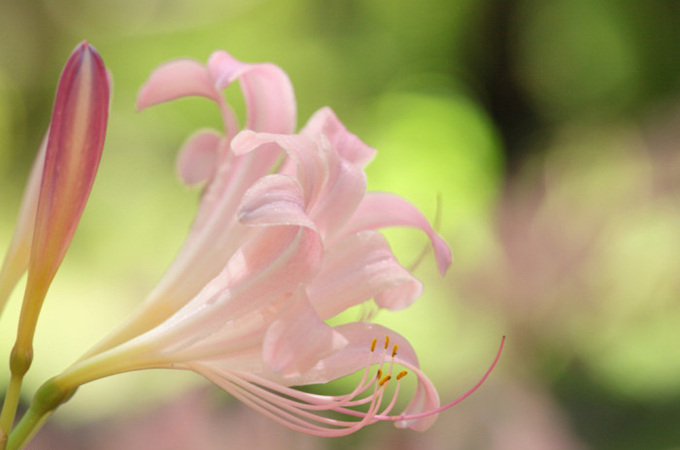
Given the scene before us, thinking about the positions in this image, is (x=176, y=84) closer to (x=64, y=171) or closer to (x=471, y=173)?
(x=64, y=171)

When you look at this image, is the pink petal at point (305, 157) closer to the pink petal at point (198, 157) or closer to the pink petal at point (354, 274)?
the pink petal at point (354, 274)

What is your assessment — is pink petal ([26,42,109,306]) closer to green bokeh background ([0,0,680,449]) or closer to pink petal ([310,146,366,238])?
pink petal ([310,146,366,238])

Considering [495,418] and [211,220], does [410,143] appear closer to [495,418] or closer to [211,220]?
[495,418]

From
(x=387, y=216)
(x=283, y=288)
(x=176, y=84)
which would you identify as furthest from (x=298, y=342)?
(x=176, y=84)

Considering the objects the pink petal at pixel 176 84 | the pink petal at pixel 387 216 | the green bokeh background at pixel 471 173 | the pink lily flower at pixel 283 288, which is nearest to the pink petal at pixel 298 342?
the pink lily flower at pixel 283 288

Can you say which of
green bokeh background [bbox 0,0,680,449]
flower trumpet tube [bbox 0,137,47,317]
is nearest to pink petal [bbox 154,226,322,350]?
flower trumpet tube [bbox 0,137,47,317]

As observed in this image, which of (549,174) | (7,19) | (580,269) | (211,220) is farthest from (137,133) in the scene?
(211,220)
